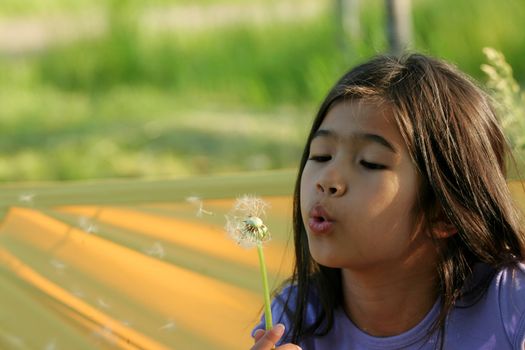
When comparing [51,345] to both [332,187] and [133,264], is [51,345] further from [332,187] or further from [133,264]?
[332,187]

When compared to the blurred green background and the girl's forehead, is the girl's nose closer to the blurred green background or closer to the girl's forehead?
the girl's forehead

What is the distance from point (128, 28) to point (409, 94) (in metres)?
5.23

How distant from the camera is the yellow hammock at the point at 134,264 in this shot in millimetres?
2229

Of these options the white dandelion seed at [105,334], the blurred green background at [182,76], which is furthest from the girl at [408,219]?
the blurred green background at [182,76]

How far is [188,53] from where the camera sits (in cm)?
689

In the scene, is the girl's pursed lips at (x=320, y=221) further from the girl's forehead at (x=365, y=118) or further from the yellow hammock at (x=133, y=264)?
the yellow hammock at (x=133, y=264)

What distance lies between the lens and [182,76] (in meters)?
6.73

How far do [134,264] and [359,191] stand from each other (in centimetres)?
84

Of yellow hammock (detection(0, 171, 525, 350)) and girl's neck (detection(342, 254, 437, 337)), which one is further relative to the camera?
yellow hammock (detection(0, 171, 525, 350))

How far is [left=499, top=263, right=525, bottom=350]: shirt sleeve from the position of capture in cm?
170

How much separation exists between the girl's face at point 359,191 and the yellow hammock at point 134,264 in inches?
19.5

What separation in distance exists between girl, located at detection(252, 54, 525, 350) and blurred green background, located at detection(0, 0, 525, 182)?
3136 millimetres

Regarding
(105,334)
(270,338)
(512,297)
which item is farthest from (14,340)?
(512,297)

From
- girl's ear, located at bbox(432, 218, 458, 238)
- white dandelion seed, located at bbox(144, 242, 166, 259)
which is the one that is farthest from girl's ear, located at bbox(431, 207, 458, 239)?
white dandelion seed, located at bbox(144, 242, 166, 259)
